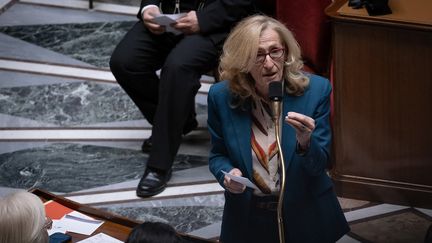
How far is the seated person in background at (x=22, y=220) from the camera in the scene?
102 inches

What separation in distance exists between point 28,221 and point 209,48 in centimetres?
207

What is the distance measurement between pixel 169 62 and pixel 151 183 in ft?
1.95

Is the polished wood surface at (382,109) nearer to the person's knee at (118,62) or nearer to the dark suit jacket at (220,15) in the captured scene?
the dark suit jacket at (220,15)

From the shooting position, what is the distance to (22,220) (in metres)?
2.61

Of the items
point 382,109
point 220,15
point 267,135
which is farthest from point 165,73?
point 267,135

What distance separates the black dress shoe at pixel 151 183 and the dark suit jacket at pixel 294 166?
4.12ft

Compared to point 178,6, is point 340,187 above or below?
below

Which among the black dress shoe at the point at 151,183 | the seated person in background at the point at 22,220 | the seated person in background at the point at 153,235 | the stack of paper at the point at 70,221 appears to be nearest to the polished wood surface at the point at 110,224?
the stack of paper at the point at 70,221

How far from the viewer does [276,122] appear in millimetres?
2760

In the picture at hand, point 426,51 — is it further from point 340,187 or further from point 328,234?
point 328,234

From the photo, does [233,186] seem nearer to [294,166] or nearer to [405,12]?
[294,166]

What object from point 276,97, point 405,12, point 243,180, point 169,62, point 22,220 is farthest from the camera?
point 169,62

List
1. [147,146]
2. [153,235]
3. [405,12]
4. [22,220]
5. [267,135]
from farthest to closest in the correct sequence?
[147,146] < [405,12] < [267,135] < [22,220] < [153,235]

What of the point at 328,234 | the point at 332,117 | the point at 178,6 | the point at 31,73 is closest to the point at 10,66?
the point at 31,73
